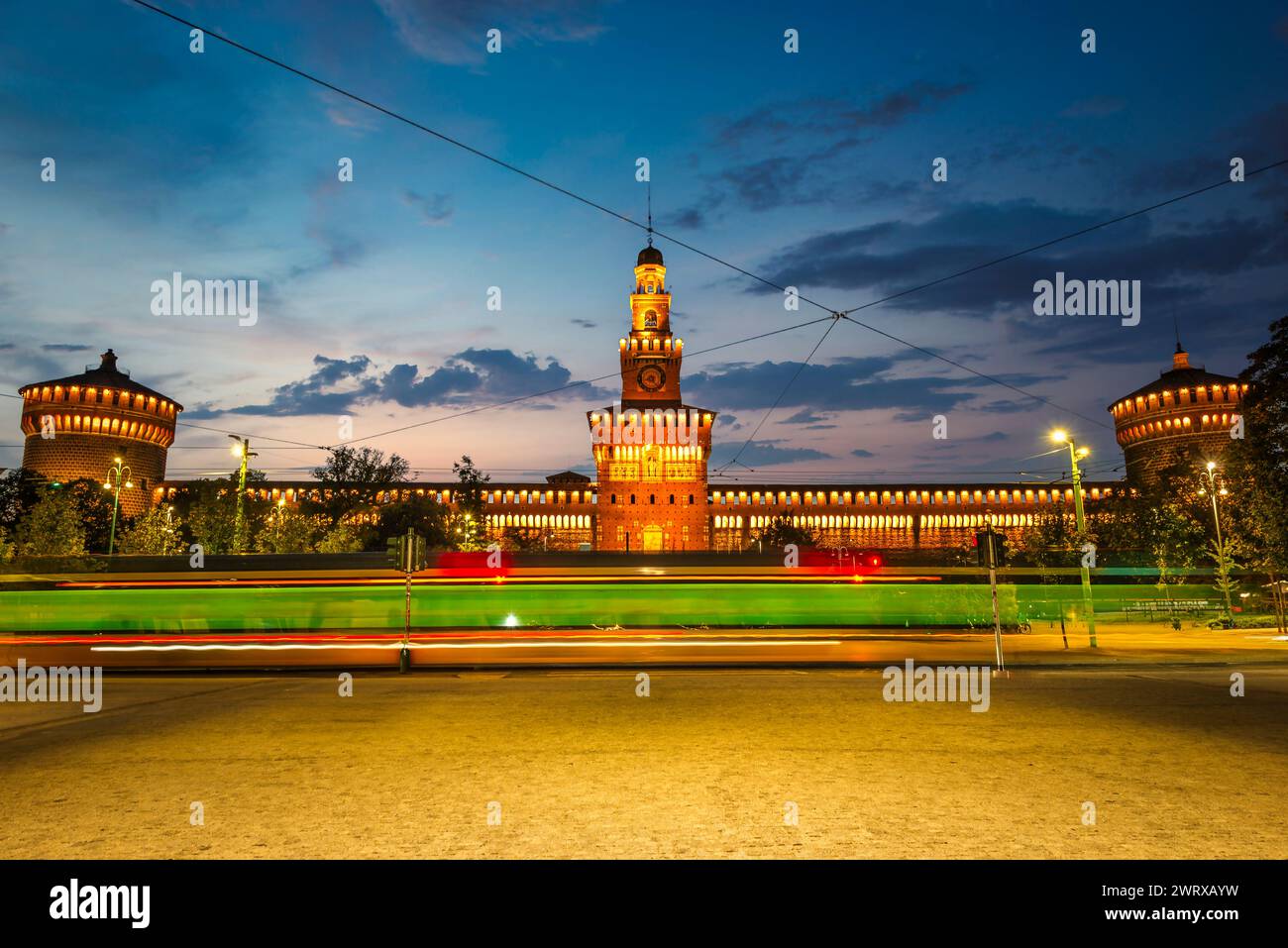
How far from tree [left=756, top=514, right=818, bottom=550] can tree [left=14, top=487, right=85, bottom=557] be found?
78.1m

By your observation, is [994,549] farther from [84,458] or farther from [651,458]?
[84,458]

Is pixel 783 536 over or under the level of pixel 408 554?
under

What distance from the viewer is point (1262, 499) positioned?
85.1 ft

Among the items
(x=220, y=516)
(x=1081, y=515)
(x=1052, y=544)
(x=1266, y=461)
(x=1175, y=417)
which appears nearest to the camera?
(x=1081, y=515)

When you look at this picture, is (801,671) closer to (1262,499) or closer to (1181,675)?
(1181,675)

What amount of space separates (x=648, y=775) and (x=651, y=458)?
102831 mm

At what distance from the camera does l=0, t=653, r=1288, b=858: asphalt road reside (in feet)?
15.5

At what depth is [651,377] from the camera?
114750mm

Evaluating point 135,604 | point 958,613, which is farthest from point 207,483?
point 958,613

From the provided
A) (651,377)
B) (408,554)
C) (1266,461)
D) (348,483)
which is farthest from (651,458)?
(408,554)

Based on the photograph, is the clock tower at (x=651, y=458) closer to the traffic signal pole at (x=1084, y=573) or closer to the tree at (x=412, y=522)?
the tree at (x=412, y=522)

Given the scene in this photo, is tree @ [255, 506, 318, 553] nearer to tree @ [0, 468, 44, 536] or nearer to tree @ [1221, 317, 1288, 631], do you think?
tree @ [0, 468, 44, 536]
